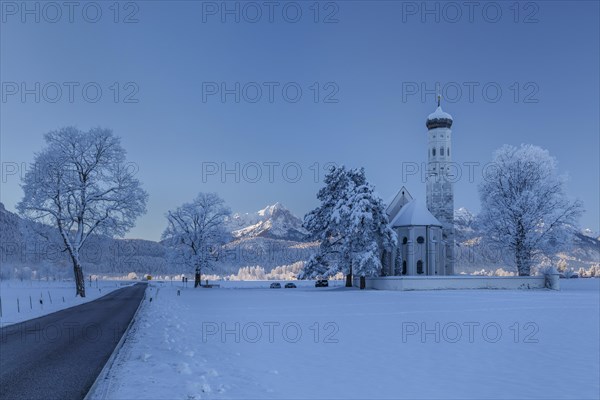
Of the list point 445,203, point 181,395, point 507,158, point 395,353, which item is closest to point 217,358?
point 181,395

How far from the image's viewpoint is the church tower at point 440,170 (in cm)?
6725

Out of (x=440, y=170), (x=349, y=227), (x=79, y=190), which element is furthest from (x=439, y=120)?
(x=79, y=190)

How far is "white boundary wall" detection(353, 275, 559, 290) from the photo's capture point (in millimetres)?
48156

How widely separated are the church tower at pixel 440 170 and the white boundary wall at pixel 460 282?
14905 mm

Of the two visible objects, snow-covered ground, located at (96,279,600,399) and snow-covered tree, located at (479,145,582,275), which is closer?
snow-covered ground, located at (96,279,600,399)

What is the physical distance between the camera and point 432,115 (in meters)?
70.8

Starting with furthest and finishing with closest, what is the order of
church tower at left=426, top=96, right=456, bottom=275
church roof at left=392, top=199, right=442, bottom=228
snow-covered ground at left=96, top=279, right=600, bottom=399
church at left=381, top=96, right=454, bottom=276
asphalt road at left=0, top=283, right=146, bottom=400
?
church tower at left=426, top=96, right=456, bottom=275, church roof at left=392, top=199, right=442, bottom=228, church at left=381, top=96, right=454, bottom=276, snow-covered ground at left=96, top=279, right=600, bottom=399, asphalt road at left=0, top=283, right=146, bottom=400

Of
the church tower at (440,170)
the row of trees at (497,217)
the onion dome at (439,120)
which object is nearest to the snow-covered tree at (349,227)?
the row of trees at (497,217)

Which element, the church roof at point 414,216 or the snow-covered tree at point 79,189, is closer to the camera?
the snow-covered tree at point 79,189

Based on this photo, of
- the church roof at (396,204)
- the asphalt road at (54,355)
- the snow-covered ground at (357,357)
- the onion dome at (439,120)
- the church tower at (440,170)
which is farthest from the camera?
the onion dome at (439,120)

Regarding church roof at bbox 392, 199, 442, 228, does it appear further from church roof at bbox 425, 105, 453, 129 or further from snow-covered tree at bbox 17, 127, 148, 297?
snow-covered tree at bbox 17, 127, 148, 297

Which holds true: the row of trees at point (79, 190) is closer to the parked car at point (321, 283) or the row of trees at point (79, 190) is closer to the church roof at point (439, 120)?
the parked car at point (321, 283)

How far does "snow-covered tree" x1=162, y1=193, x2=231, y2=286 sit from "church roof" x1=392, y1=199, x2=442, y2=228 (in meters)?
21.8

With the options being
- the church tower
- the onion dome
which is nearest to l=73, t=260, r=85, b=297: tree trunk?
the church tower
